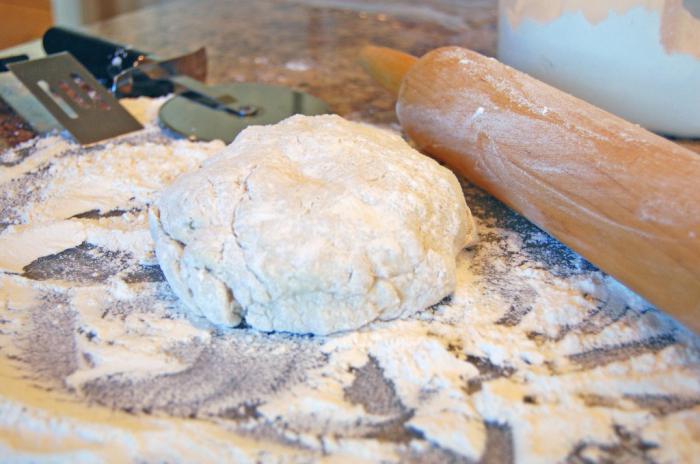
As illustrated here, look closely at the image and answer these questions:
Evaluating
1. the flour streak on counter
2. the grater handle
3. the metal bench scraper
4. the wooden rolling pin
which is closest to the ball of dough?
the flour streak on counter

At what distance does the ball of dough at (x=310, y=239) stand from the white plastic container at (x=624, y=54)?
71 centimetres

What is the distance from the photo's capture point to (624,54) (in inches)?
59.6

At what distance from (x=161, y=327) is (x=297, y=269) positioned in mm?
272

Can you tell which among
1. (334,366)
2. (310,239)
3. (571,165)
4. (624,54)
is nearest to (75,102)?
(310,239)

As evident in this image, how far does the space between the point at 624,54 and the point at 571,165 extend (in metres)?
0.58

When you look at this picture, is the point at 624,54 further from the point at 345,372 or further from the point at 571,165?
the point at 345,372

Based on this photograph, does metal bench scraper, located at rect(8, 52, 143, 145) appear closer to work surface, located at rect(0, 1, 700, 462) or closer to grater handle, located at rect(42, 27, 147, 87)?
grater handle, located at rect(42, 27, 147, 87)

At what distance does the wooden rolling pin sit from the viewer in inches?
37.7

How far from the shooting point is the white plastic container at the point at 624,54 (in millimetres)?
1439

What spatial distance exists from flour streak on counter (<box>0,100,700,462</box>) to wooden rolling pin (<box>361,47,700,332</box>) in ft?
0.34

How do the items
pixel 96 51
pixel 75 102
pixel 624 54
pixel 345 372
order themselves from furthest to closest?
pixel 96 51 < pixel 75 102 < pixel 624 54 < pixel 345 372

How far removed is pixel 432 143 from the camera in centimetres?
149

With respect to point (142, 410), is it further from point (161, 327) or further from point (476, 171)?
point (476, 171)

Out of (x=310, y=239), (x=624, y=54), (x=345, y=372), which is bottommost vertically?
(x=345, y=372)
